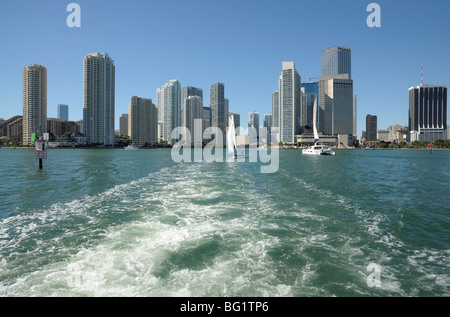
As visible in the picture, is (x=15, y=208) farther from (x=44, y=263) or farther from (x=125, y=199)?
(x=44, y=263)

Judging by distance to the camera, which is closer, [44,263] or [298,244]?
[44,263]

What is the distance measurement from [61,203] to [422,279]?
73.7 feet

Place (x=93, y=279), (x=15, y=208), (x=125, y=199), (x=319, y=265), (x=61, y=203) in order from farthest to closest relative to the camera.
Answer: (x=125, y=199) < (x=61, y=203) < (x=15, y=208) < (x=319, y=265) < (x=93, y=279)

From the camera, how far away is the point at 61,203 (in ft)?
66.1

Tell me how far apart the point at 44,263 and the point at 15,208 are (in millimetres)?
12020

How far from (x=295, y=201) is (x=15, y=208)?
20.7 m

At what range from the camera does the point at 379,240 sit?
1220cm

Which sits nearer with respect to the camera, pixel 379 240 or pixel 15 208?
pixel 379 240
